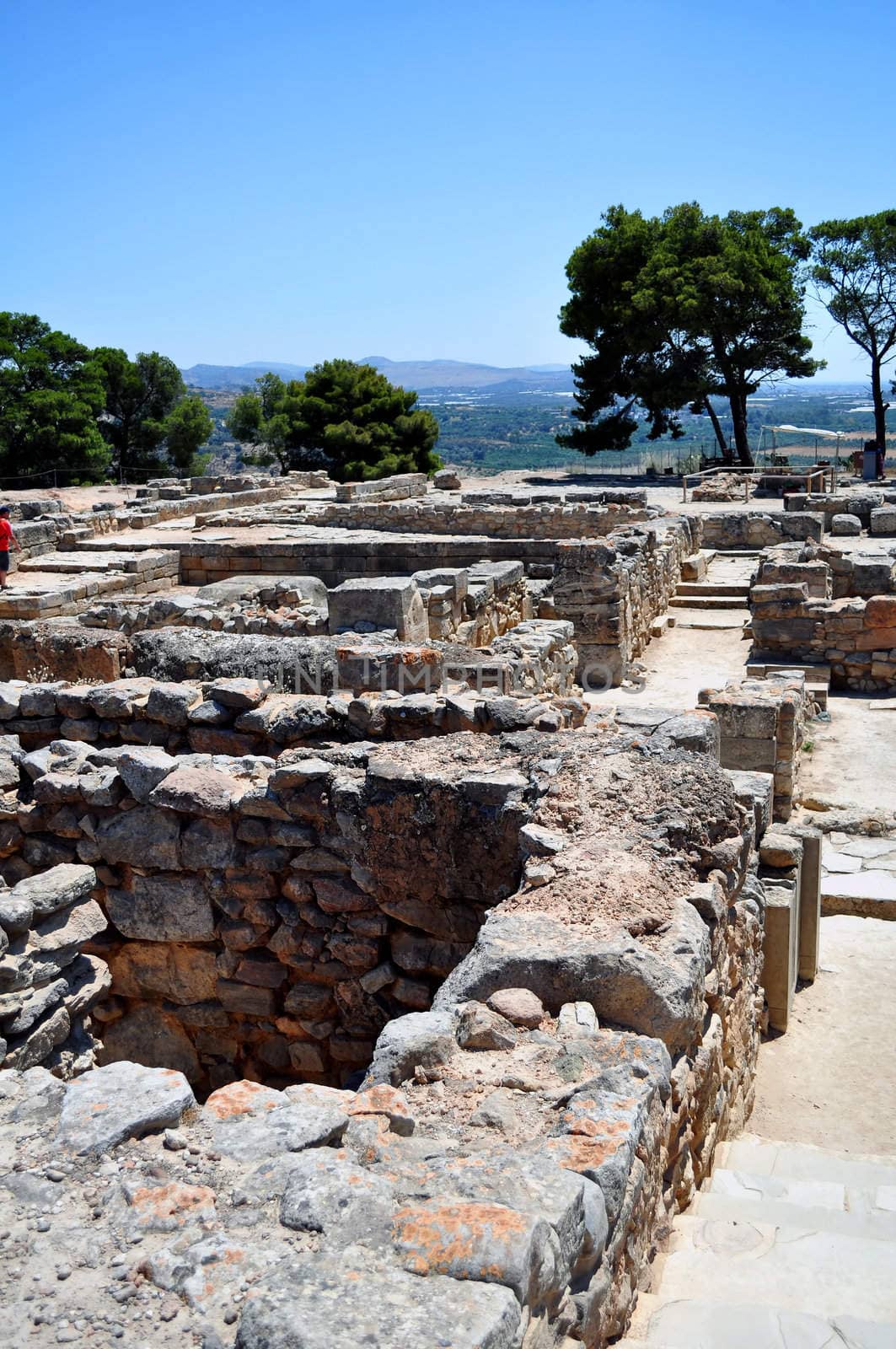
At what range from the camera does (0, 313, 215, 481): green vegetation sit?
3384 cm

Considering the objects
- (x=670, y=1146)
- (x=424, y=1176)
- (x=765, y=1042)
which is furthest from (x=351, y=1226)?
(x=765, y=1042)

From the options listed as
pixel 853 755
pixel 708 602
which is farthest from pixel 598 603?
pixel 708 602

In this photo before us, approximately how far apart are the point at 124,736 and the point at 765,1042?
11.4ft

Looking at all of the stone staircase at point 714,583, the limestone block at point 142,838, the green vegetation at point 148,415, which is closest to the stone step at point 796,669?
the stone staircase at point 714,583

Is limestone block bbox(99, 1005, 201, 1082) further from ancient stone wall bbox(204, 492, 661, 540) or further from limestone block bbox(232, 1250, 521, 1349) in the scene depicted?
ancient stone wall bbox(204, 492, 661, 540)

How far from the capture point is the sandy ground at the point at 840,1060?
4.47 m

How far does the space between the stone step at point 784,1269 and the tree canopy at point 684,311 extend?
3259 cm

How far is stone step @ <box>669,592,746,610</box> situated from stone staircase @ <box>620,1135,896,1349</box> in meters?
13.1

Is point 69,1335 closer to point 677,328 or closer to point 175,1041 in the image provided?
point 175,1041

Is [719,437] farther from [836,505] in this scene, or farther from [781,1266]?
[781,1266]

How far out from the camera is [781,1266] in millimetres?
2820

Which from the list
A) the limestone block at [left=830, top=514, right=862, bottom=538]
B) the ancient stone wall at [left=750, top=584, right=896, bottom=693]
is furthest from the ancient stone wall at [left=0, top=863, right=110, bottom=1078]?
the limestone block at [left=830, top=514, right=862, bottom=538]

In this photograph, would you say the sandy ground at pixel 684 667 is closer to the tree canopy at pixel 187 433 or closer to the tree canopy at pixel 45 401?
the tree canopy at pixel 45 401

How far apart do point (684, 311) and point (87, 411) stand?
1843cm
